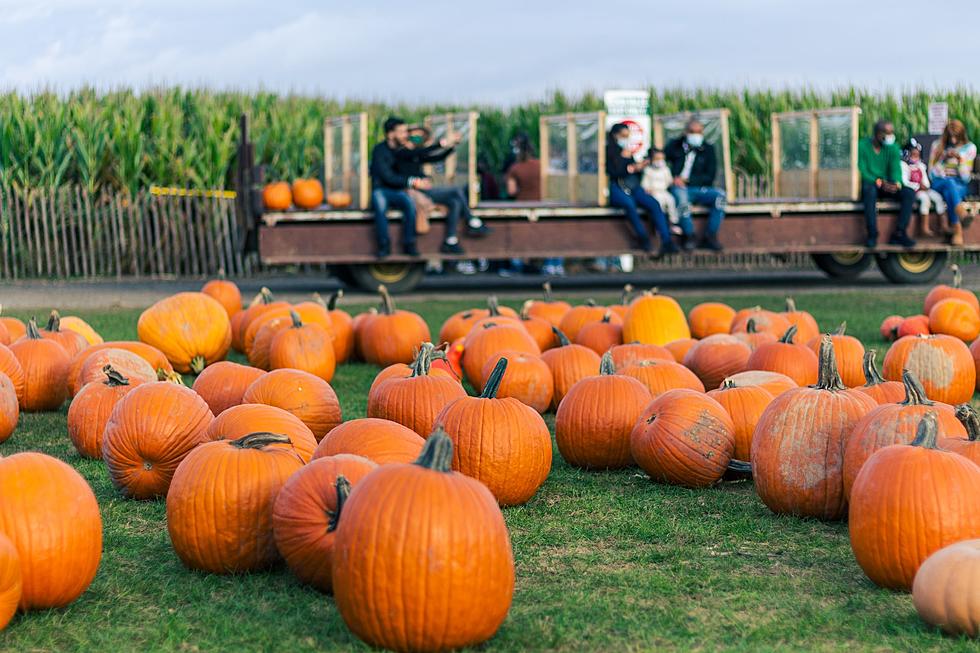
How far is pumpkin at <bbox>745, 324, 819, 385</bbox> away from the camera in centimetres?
641

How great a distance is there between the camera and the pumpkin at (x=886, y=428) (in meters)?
3.89

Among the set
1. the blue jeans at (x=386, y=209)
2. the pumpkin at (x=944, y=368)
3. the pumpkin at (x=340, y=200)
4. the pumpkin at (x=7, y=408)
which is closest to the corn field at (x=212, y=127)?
the pumpkin at (x=340, y=200)

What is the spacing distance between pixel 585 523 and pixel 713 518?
48 cm

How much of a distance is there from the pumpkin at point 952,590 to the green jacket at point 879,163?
1373 cm

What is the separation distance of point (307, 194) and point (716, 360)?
9.41 meters

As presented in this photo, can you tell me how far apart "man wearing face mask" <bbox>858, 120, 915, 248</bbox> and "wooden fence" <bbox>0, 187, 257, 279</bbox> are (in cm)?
971

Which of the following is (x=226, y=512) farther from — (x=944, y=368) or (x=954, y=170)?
(x=954, y=170)

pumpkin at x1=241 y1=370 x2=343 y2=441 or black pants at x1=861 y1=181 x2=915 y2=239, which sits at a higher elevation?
black pants at x1=861 y1=181 x2=915 y2=239

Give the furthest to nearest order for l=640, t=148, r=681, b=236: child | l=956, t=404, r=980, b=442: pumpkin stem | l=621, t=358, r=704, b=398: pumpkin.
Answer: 1. l=640, t=148, r=681, b=236: child
2. l=621, t=358, r=704, b=398: pumpkin
3. l=956, t=404, r=980, b=442: pumpkin stem

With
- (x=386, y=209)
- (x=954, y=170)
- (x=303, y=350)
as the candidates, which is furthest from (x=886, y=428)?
(x=954, y=170)

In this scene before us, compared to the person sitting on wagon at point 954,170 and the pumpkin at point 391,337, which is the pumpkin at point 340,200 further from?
the person sitting on wagon at point 954,170

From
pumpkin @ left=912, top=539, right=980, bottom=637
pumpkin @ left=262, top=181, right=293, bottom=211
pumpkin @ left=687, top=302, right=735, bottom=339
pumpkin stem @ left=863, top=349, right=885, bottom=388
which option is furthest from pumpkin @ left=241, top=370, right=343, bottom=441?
pumpkin @ left=262, top=181, right=293, bottom=211

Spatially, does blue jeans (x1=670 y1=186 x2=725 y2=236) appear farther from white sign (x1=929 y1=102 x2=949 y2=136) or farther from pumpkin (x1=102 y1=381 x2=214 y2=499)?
pumpkin (x1=102 y1=381 x2=214 y2=499)

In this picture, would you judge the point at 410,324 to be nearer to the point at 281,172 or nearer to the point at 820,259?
the point at 820,259
